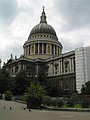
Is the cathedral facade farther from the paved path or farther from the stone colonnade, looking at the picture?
the paved path

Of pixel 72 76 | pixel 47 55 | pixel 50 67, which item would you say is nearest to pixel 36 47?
pixel 47 55

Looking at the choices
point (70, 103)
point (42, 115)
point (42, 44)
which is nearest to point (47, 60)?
point (42, 44)

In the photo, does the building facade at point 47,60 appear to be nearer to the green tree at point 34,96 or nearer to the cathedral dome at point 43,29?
the cathedral dome at point 43,29

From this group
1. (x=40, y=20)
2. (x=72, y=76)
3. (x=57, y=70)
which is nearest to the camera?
(x=72, y=76)

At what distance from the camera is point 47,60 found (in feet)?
283

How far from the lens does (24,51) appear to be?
99.1m

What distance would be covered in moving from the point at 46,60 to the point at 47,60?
2.05 feet

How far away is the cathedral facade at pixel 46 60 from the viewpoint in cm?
7477

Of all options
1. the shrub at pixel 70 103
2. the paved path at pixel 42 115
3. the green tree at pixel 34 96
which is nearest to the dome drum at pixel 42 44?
the green tree at pixel 34 96

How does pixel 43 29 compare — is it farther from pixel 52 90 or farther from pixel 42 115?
pixel 42 115

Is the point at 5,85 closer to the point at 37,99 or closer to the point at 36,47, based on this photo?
the point at 37,99

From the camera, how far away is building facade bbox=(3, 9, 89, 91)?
7312 centimetres

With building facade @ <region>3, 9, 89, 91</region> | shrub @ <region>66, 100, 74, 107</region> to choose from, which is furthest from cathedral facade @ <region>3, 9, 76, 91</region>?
shrub @ <region>66, 100, 74, 107</region>

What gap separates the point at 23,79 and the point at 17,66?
24600mm
